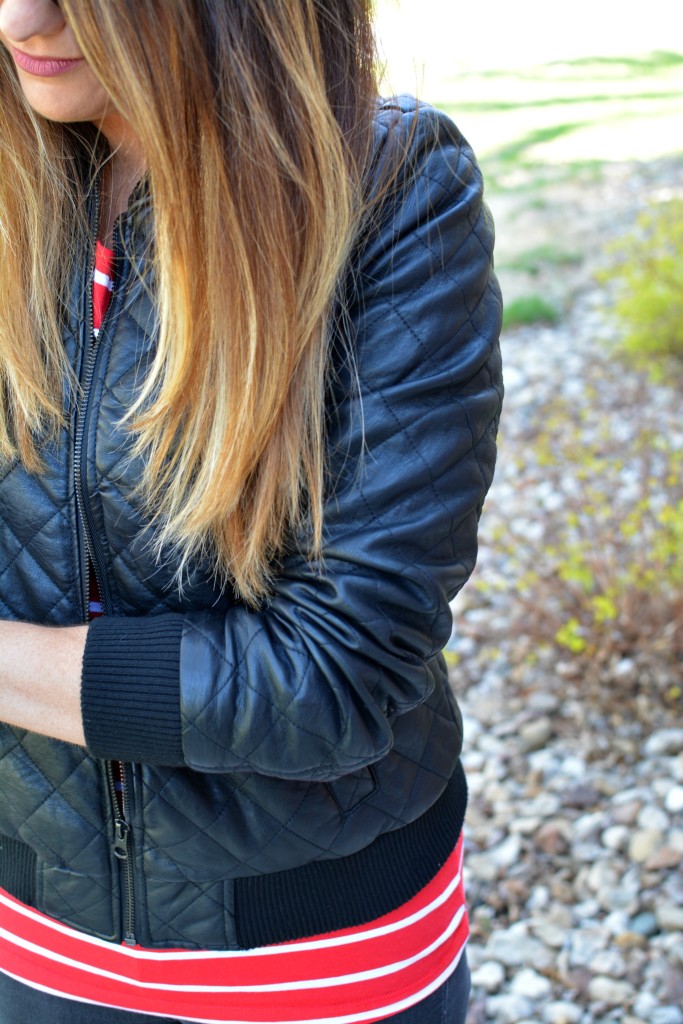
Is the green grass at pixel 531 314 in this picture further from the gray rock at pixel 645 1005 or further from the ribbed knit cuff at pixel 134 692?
the ribbed knit cuff at pixel 134 692

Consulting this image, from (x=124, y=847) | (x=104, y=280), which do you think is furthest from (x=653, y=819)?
(x=104, y=280)

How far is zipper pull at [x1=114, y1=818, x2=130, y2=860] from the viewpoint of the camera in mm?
1414

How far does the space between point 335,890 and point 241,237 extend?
823mm

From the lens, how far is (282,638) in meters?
1.26

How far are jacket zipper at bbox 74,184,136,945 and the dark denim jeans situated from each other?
0.22 metres

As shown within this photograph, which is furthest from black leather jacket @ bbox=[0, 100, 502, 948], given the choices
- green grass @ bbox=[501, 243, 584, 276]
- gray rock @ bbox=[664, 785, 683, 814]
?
green grass @ bbox=[501, 243, 584, 276]

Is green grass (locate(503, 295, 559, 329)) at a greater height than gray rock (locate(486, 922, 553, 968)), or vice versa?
gray rock (locate(486, 922, 553, 968))

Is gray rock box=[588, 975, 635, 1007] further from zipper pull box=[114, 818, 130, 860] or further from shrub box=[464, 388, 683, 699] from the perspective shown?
zipper pull box=[114, 818, 130, 860]

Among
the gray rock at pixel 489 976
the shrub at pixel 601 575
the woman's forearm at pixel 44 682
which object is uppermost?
the woman's forearm at pixel 44 682

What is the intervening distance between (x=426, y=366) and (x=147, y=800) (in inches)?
24.4

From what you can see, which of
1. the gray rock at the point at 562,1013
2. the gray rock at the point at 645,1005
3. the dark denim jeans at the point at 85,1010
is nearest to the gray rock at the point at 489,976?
the gray rock at the point at 562,1013

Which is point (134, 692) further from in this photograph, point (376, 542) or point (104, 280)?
point (104, 280)

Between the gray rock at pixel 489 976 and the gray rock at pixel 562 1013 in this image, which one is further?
the gray rock at pixel 489 976

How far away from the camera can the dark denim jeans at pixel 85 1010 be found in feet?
5.10
